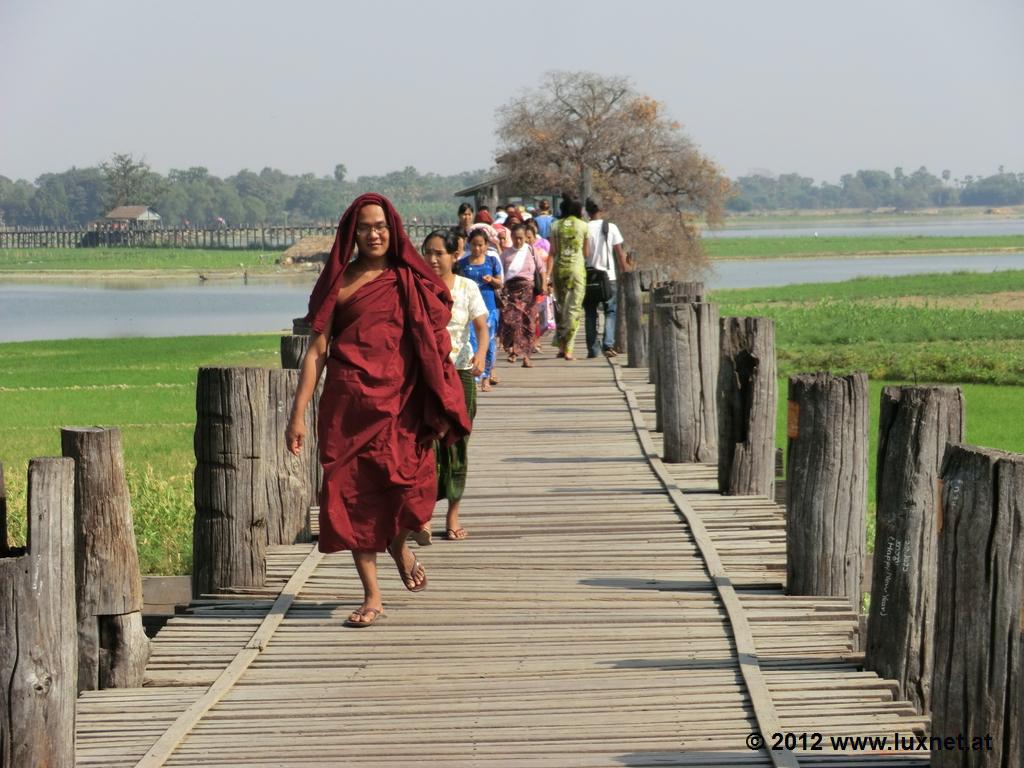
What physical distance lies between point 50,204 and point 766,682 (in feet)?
602

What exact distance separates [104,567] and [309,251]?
91763 millimetres

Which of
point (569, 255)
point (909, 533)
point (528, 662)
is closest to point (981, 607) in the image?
point (909, 533)

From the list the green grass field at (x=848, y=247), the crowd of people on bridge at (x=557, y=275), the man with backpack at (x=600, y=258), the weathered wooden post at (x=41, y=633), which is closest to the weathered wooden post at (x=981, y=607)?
the weathered wooden post at (x=41, y=633)

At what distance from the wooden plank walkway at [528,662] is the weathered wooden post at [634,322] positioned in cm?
793

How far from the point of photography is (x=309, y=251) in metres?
96.3

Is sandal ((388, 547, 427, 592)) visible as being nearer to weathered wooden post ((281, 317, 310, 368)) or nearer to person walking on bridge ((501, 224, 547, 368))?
weathered wooden post ((281, 317, 310, 368))

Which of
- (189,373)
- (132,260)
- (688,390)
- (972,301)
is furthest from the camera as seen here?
(132,260)

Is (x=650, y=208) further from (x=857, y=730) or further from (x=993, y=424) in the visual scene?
(x=857, y=730)

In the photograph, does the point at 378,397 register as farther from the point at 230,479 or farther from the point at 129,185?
the point at 129,185

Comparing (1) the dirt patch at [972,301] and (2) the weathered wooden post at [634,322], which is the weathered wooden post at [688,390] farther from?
(1) the dirt patch at [972,301]

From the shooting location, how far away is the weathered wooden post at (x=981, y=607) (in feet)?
12.7

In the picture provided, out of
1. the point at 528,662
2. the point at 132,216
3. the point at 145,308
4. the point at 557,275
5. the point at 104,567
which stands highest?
the point at 132,216

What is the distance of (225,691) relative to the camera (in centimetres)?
514

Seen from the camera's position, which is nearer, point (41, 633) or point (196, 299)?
point (41, 633)
